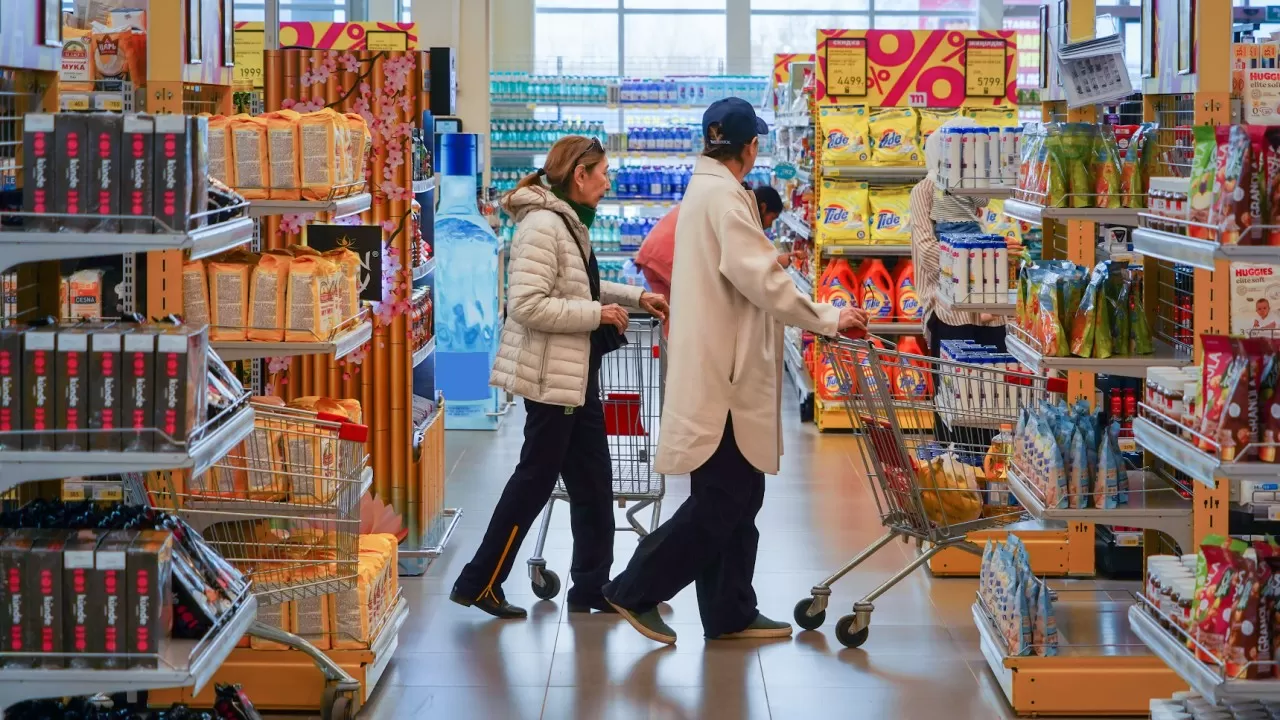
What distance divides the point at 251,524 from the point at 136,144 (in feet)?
5.17

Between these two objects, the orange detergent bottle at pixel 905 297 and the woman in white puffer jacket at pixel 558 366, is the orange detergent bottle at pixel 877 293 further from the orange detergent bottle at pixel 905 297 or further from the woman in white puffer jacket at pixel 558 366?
the woman in white puffer jacket at pixel 558 366

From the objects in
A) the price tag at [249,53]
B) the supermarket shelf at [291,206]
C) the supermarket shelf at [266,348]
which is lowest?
the supermarket shelf at [266,348]

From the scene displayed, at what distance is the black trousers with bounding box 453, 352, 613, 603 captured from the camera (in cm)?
526

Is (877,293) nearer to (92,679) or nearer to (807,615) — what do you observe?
(807,615)

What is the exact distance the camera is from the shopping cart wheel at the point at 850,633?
506 centimetres

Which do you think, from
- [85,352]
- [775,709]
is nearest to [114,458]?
[85,352]

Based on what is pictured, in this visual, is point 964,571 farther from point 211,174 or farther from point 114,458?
point 114,458

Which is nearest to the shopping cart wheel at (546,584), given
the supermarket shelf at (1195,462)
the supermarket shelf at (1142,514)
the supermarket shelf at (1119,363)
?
the supermarket shelf at (1142,514)

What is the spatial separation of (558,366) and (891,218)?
450 centimetres

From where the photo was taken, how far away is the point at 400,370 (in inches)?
233

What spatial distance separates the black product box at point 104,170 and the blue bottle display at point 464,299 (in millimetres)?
5821

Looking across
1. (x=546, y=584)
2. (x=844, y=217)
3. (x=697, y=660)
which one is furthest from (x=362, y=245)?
(x=844, y=217)

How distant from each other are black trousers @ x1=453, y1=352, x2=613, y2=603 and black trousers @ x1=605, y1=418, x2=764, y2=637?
46 cm

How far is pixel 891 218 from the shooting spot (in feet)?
30.1
